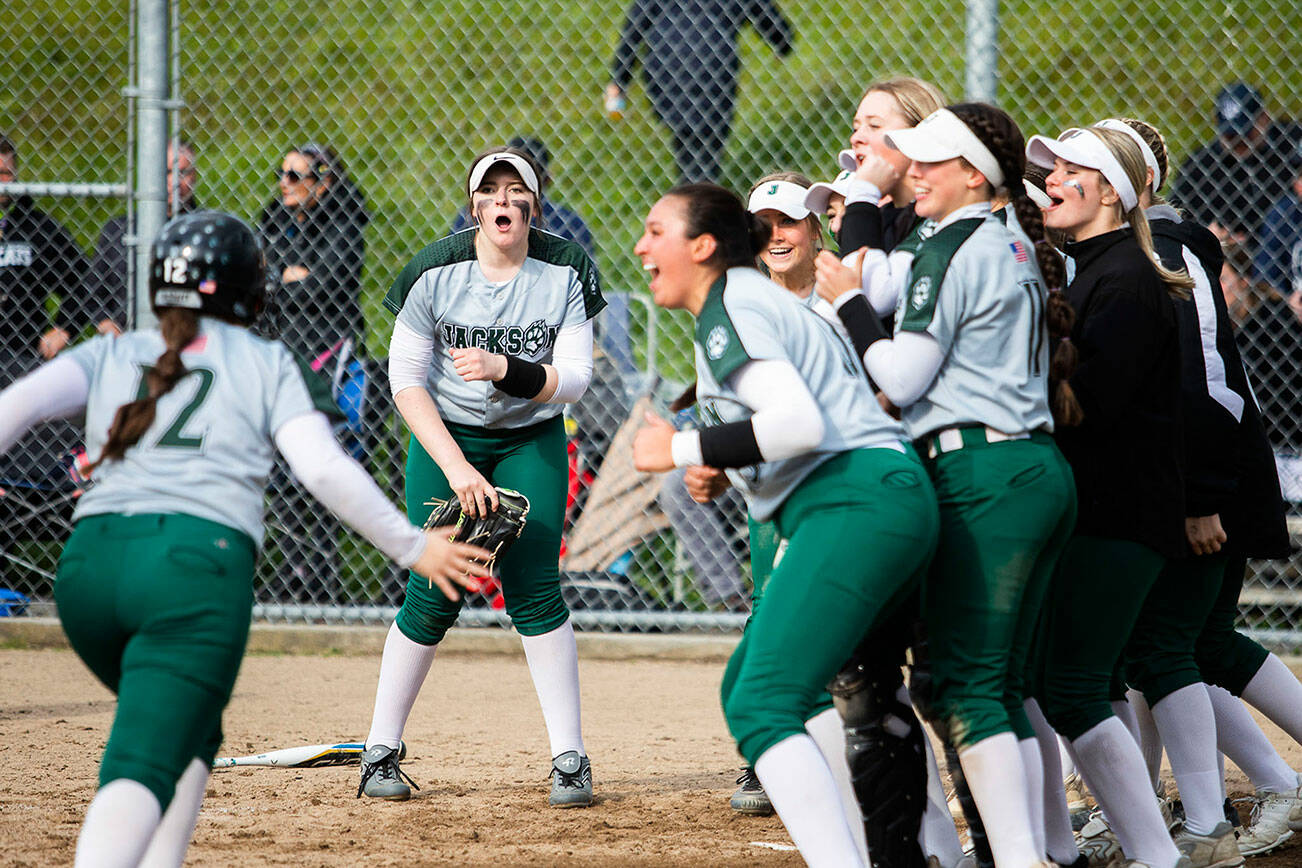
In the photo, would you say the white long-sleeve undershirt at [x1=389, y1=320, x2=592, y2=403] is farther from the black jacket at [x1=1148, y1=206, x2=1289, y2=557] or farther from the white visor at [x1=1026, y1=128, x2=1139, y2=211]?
the black jacket at [x1=1148, y1=206, x2=1289, y2=557]

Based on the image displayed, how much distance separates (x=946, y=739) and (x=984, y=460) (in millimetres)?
667

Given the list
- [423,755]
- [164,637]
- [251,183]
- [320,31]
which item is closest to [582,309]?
[423,755]

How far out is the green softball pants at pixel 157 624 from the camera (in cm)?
270

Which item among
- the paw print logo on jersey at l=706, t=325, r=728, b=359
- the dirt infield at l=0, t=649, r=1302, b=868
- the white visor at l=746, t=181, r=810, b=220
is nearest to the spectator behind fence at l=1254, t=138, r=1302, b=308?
the dirt infield at l=0, t=649, r=1302, b=868

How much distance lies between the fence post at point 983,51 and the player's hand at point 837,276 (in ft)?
11.2

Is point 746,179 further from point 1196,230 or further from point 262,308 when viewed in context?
point 262,308

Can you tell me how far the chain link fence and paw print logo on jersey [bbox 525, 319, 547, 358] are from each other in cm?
259

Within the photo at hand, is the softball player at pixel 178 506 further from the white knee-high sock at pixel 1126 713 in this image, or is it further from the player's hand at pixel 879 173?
the white knee-high sock at pixel 1126 713

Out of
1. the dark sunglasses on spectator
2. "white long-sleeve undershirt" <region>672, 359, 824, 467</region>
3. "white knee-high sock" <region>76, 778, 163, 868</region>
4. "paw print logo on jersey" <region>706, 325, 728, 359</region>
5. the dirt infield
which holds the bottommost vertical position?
the dirt infield

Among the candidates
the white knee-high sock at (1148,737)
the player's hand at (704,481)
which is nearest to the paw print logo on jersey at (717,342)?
the player's hand at (704,481)

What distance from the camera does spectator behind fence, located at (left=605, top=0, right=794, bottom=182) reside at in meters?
7.90

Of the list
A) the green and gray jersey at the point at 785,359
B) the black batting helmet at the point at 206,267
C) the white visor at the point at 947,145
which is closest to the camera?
the black batting helmet at the point at 206,267

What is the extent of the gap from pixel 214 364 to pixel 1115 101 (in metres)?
8.84

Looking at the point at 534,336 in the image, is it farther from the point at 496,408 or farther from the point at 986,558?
the point at 986,558
